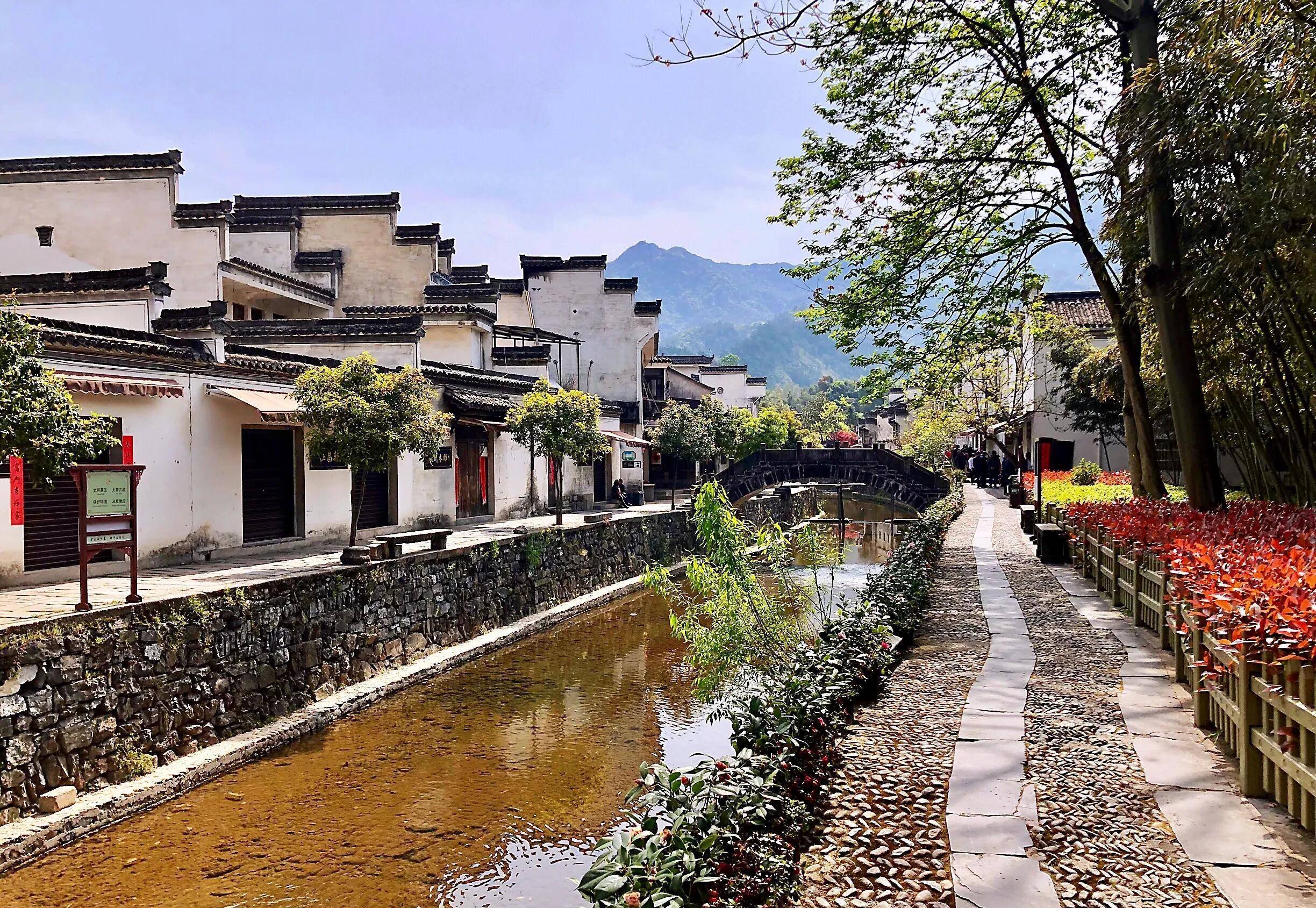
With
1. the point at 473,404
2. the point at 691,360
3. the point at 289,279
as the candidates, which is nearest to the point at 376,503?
the point at 473,404

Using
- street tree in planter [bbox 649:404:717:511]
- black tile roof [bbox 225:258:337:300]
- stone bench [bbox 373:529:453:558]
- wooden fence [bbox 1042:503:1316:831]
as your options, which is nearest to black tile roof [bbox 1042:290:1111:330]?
street tree in planter [bbox 649:404:717:511]

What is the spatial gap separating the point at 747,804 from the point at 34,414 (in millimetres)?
7339

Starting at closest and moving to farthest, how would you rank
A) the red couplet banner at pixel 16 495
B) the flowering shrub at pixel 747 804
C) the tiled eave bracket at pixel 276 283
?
the flowering shrub at pixel 747 804, the red couplet banner at pixel 16 495, the tiled eave bracket at pixel 276 283

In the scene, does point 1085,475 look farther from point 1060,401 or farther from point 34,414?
point 34,414

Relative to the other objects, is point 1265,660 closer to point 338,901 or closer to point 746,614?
point 746,614

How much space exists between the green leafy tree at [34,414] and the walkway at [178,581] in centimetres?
162

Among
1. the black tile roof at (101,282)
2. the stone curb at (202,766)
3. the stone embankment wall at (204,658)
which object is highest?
the black tile roof at (101,282)

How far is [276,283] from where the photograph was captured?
24.4 meters

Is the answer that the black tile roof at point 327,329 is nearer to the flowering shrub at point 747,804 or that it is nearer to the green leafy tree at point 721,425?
the flowering shrub at point 747,804

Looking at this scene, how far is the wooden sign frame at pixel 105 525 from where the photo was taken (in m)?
8.92

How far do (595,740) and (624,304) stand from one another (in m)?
30.2

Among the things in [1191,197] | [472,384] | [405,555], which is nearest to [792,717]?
[1191,197]

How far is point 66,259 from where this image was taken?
20.5 metres

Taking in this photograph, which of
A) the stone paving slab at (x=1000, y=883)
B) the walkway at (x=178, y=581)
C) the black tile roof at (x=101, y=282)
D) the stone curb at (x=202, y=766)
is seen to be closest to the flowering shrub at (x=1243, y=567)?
the stone paving slab at (x=1000, y=883)
